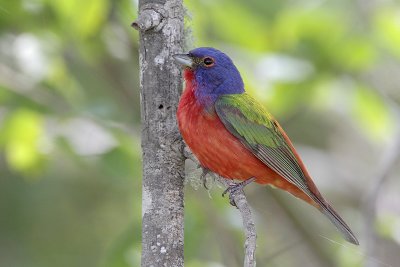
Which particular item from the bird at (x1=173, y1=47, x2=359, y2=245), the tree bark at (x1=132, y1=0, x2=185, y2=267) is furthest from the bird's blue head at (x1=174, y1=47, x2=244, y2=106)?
the tree bark at (x1=132, y1=0, x2=185, y2=267)

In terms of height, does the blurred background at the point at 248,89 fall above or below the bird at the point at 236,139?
above

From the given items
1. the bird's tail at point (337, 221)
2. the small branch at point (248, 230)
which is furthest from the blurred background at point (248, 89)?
the small branch at point (248, 230)

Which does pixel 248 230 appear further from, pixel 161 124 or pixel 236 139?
pixel 236 139

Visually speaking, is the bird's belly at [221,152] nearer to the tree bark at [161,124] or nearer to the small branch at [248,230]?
the tree bark at [161,124]

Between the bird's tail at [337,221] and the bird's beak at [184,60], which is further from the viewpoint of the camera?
the bird's tail at [337,221]

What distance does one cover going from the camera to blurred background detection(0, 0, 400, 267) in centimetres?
543

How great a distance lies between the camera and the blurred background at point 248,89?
5434mm

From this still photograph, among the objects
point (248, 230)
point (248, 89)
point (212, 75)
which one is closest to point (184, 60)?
point (212, 75)

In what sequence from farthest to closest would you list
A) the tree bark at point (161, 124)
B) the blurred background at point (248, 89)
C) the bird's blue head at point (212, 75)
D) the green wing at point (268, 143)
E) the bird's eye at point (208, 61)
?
the blurred background at point (248, 89)
the bird's eye at point (208, 61)
the bird's blue head at point (212, 75)
the green wing at point (268, 143)
the tree bark at point (161, 124)

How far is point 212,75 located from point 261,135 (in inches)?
18.1

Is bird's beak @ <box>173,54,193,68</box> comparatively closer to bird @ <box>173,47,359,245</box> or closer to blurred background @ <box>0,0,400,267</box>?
bird @ <box>173,47,359,245</box>

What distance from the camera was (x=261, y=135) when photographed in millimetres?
4742

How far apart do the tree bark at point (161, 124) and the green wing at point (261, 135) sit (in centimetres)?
54

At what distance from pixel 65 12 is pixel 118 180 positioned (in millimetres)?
1111
